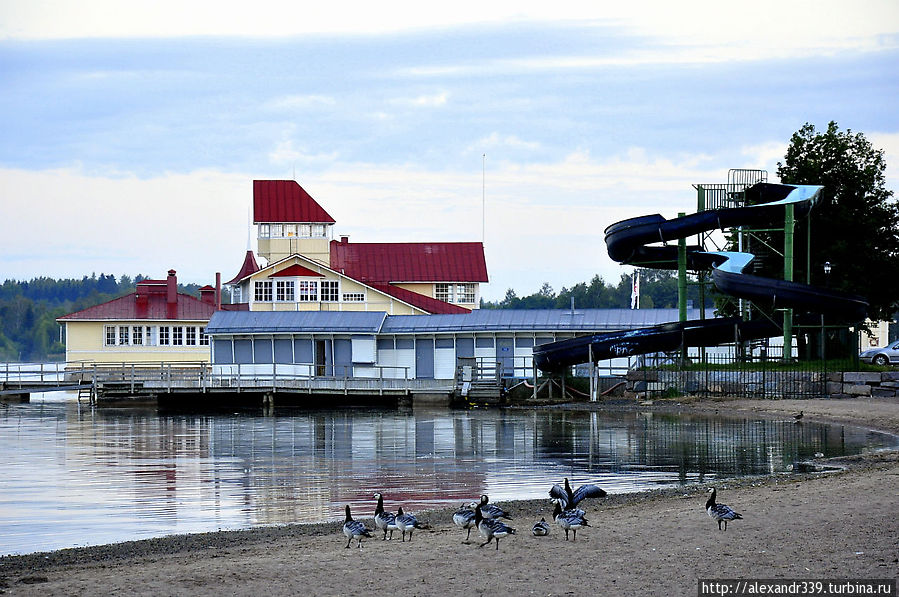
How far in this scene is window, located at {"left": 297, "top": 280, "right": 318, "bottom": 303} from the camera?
68438 millimetres

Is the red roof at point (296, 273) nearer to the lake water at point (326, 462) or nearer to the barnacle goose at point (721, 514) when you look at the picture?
the lake water at point (326, 462)

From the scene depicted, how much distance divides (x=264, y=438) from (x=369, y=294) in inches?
1239

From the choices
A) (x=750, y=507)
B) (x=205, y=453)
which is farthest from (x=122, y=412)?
(x=750, y=507)

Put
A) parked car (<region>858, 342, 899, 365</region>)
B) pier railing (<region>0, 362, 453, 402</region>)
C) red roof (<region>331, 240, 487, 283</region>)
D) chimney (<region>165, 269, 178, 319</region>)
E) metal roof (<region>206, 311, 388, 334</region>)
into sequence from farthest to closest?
red roof (<region>331, 240, 487, 283</region>)
chimney (<region>165, 269, 178, 319</region>)
metal roof (<region>206, 311, 388, 334</region>)
parked car (<region>858, 342, 899, 365</region>)
pier railing (<region>0, 362, 453, 402</region>)

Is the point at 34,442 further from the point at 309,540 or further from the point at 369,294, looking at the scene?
the point at 369,294

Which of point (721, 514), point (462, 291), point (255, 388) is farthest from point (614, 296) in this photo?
point (721, 514)

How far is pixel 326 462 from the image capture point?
2945cm

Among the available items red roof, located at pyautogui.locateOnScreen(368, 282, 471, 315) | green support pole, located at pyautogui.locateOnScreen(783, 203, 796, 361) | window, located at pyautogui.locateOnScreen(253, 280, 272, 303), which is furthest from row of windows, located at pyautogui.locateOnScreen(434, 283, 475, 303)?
green support pole, located at pyautogui.locateOnScreen(783, 203, 796, 361)

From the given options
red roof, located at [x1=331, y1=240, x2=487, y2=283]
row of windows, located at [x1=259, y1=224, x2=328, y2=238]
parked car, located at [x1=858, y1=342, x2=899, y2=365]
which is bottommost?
parked car, located at [x1=858, y1=342, x2=899, y2=365]

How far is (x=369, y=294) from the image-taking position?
68.4 metres

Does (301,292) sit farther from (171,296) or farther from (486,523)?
(486,523)

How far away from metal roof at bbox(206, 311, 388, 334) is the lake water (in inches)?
428

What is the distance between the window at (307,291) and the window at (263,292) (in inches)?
71.1

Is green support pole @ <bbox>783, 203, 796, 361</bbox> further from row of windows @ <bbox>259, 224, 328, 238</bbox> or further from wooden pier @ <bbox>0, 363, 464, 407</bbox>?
row of windows @ <bbox>259, 224, 328, 238</bbox>
